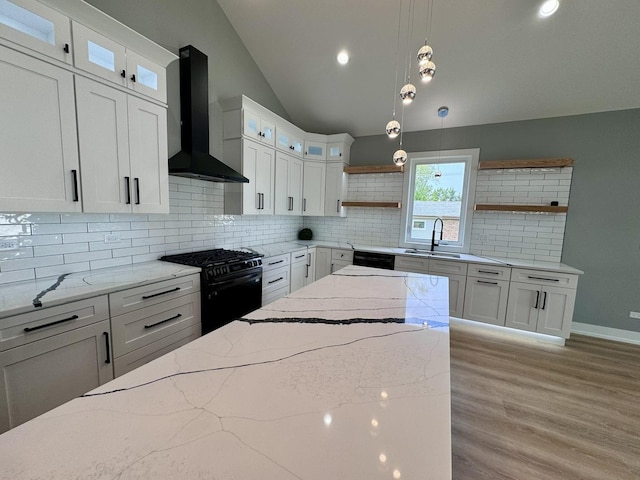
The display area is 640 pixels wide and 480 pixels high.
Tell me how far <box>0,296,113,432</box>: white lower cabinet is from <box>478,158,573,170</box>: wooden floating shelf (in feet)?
13.8

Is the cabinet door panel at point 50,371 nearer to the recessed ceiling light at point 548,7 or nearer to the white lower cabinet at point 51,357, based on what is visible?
the white lower cabinet at point 51,357

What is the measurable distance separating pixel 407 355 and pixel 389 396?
27 centimetres

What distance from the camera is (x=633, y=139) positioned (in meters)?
3.07

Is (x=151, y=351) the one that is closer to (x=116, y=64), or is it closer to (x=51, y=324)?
(x=51, y=324)

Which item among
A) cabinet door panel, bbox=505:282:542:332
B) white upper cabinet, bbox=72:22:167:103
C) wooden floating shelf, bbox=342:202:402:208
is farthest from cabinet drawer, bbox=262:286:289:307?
cabinet door panel, bbox=505:282:542:332

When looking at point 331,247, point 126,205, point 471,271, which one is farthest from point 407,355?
point 331,247

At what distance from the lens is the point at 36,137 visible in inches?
61.4

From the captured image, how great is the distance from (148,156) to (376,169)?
9.89 ft

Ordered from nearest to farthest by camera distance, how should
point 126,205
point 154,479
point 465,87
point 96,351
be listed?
point 154,479 < point 96,351 < point 126,205 < point 465,87

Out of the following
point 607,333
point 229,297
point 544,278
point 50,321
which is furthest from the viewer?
point 607,333

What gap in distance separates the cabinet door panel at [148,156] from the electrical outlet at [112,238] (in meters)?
0.36

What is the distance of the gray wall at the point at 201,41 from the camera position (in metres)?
2.29

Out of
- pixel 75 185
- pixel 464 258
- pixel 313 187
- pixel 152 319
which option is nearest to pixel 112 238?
pixel 75 185

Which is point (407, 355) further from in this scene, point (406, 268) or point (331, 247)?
point (331, 247)
